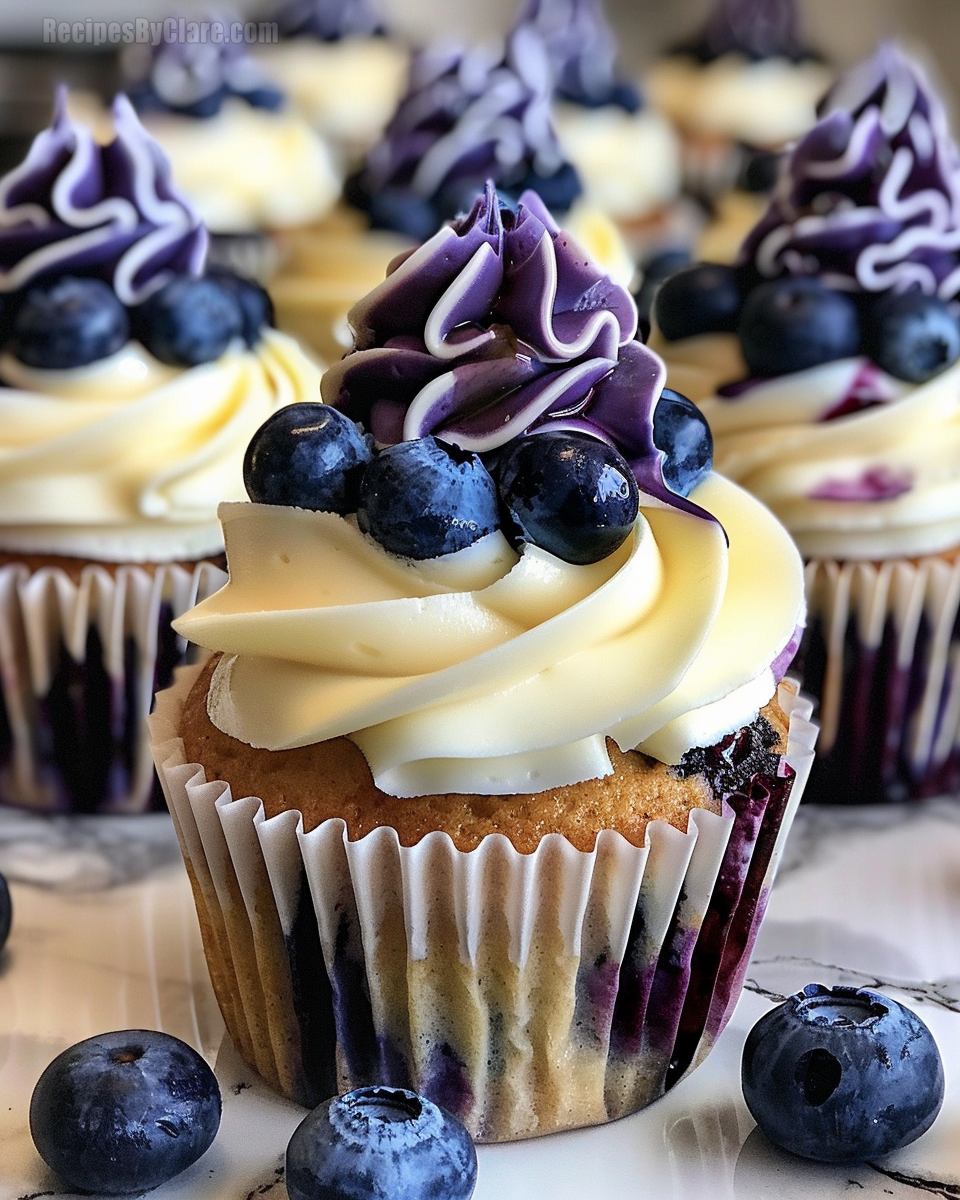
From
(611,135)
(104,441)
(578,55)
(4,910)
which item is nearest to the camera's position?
(4,910)

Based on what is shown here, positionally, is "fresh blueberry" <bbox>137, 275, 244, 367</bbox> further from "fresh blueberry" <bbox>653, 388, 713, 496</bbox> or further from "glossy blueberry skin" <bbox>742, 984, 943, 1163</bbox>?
"glossy blueberry skin" <bbox>742, 984, 943, 1163</bbox>

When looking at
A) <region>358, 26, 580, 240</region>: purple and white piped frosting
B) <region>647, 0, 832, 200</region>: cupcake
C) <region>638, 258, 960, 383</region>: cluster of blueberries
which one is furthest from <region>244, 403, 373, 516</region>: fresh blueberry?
<region>647, 0, 832, 200</region>: cupcake

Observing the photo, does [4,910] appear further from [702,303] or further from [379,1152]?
[702,303]

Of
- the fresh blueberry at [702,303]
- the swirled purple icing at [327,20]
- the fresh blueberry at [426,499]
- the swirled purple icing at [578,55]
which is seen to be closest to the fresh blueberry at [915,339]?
the fresh blueberry at [702,303]

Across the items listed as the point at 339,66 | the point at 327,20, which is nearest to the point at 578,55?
the point at 339,66

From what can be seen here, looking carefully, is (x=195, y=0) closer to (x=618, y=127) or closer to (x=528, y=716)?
(x=618, y=127)

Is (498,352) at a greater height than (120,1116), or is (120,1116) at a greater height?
(498,352)

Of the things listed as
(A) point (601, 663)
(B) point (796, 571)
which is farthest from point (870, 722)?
(A) point (601, 663)
